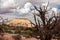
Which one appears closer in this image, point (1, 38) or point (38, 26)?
point (38, 26)

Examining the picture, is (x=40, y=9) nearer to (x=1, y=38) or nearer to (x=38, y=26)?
(x=38, y=26)

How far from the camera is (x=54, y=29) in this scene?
24766 millimetres

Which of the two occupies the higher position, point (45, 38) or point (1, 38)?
point (45, 38)

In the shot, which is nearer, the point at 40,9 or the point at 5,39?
the point at 40,9

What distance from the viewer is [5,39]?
43781mm

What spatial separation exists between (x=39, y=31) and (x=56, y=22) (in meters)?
2.21

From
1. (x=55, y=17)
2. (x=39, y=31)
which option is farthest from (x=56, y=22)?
(x=39, y=31)

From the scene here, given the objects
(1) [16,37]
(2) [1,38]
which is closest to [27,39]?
(1) [16,37]

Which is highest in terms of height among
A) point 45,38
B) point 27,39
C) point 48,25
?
point 48,25

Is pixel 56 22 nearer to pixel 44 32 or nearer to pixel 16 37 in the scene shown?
pixel 44 32

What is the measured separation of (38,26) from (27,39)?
23.9m

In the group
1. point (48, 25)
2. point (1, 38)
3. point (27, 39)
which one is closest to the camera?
point (48, 25)

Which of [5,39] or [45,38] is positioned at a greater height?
[45,38]

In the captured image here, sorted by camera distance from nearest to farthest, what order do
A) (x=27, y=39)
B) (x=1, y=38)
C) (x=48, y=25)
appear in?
(x=48, y=25) < (x=1, y=38) < (x=27, y=39)
